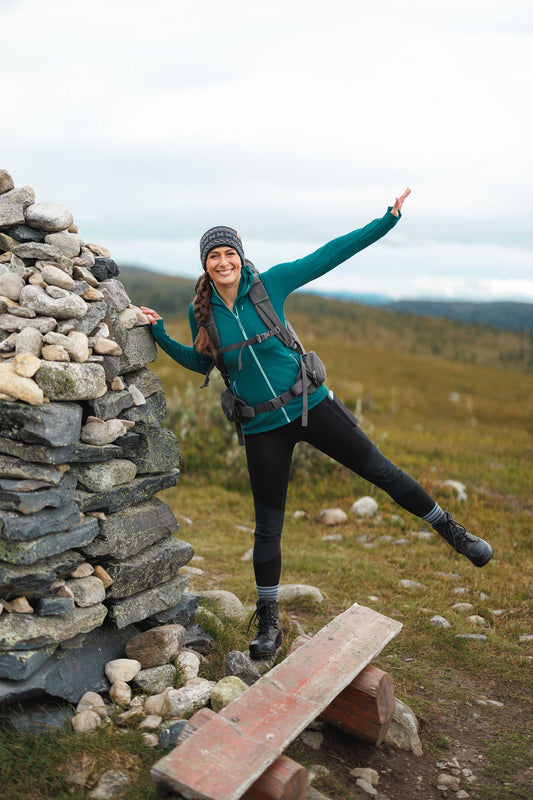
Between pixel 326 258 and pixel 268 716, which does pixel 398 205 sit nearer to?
pixel 326 258

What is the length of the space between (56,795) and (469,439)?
1569 centimetres

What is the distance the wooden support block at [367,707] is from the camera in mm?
5227

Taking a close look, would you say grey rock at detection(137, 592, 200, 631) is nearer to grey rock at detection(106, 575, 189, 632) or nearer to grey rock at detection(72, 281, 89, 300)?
grey rock at detection(106, 575, 189, 632)

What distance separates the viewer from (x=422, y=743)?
18.2 feet

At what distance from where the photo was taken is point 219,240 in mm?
5816

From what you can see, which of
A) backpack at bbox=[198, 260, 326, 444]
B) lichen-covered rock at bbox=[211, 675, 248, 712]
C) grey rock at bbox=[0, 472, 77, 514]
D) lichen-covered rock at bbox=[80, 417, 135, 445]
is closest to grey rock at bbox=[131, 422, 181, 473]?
lichen-covered rock at bbox=[80, 417, 135, 445]

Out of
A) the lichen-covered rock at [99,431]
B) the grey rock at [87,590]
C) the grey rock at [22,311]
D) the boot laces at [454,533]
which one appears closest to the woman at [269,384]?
the boot laces at [454,533]

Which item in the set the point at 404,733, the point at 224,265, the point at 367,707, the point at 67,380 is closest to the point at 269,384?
the point at 224,265

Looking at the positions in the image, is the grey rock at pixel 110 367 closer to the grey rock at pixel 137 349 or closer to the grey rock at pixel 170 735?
the grey rock at pixel 137 349

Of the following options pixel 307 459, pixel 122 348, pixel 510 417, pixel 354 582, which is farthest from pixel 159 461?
pixel 510 417

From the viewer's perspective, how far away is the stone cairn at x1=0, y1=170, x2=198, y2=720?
4.91m

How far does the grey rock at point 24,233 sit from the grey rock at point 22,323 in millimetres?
834

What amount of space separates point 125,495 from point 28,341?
59.0 inches

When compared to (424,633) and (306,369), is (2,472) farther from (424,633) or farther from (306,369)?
(424,633)
